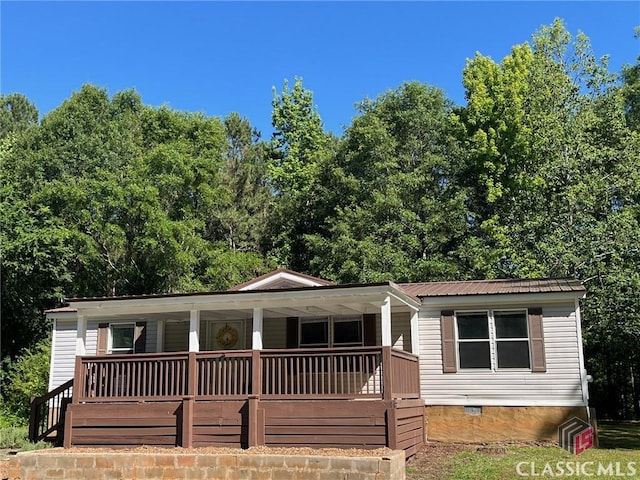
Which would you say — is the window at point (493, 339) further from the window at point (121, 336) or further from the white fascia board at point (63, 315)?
the white fascia board at point (63, 315)

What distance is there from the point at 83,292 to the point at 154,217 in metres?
4.79

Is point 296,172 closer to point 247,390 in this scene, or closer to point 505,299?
point 505,299

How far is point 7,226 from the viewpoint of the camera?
910 inches

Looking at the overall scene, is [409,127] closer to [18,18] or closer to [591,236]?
[591,236]

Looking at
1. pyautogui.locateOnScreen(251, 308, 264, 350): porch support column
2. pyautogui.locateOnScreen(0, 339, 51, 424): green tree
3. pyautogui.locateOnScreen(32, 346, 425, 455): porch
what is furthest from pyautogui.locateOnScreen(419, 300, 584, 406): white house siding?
pyautogui.locateOnScreen(0, 339, 51, 424): green tree

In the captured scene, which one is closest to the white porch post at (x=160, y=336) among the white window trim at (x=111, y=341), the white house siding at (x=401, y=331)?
the white window trim at (x=111, y=341)

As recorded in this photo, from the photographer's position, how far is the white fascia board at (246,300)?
1073cm

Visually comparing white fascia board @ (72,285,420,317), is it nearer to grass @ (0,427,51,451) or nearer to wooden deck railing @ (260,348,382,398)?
wooden deck railing @ (260,348,382,398)

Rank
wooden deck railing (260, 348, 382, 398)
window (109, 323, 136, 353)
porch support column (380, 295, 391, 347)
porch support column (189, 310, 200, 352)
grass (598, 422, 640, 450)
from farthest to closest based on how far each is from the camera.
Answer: window (109, 323, 136, 353), grass (598, 422, 640, 450), porch support column (189, 310, 200, 352), porch support column (380, 295, 391, 347), wooden deck railing (260, 348, 382, 398)

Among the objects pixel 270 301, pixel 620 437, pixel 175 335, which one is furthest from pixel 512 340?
pixel 175 335

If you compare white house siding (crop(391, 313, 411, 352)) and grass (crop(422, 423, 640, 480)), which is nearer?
grass (crop(422, 423, 640, 480))

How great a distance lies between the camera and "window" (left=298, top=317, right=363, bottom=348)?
13570 mm
